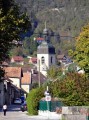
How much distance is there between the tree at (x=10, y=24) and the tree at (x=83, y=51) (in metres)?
27.2

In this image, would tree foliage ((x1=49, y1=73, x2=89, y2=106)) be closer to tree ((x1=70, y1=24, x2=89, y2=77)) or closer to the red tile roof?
tree ((x1=70, y1=24, x2=89, y2=77))

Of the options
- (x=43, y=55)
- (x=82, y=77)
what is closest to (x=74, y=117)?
(x=82, y=77)

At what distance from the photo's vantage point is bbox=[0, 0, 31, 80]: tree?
1393 cm

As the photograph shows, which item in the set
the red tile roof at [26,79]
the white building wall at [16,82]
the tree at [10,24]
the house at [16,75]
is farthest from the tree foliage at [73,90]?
the red tile roof at [26,79]

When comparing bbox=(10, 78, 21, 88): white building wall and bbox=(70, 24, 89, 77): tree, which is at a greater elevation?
bbox=(10, 78, 21, 88): white building wall

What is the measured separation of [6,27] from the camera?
45.5ft

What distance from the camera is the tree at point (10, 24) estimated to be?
13.9 m

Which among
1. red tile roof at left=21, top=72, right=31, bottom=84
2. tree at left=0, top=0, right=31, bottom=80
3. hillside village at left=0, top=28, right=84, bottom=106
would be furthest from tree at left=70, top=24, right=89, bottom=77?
red tile roof at left=21, top=72, right=31, bottom=84

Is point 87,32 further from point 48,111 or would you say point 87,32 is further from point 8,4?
point 8,4

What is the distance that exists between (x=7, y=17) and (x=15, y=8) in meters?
0.54

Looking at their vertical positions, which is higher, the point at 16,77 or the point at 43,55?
the point at 43,55

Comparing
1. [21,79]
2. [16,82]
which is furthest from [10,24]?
[21,79]

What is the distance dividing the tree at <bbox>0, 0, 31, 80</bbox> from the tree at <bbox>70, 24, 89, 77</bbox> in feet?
89.1

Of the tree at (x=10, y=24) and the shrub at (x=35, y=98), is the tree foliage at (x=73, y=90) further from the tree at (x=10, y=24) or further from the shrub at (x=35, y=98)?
the tree at (x=10, y=24)
